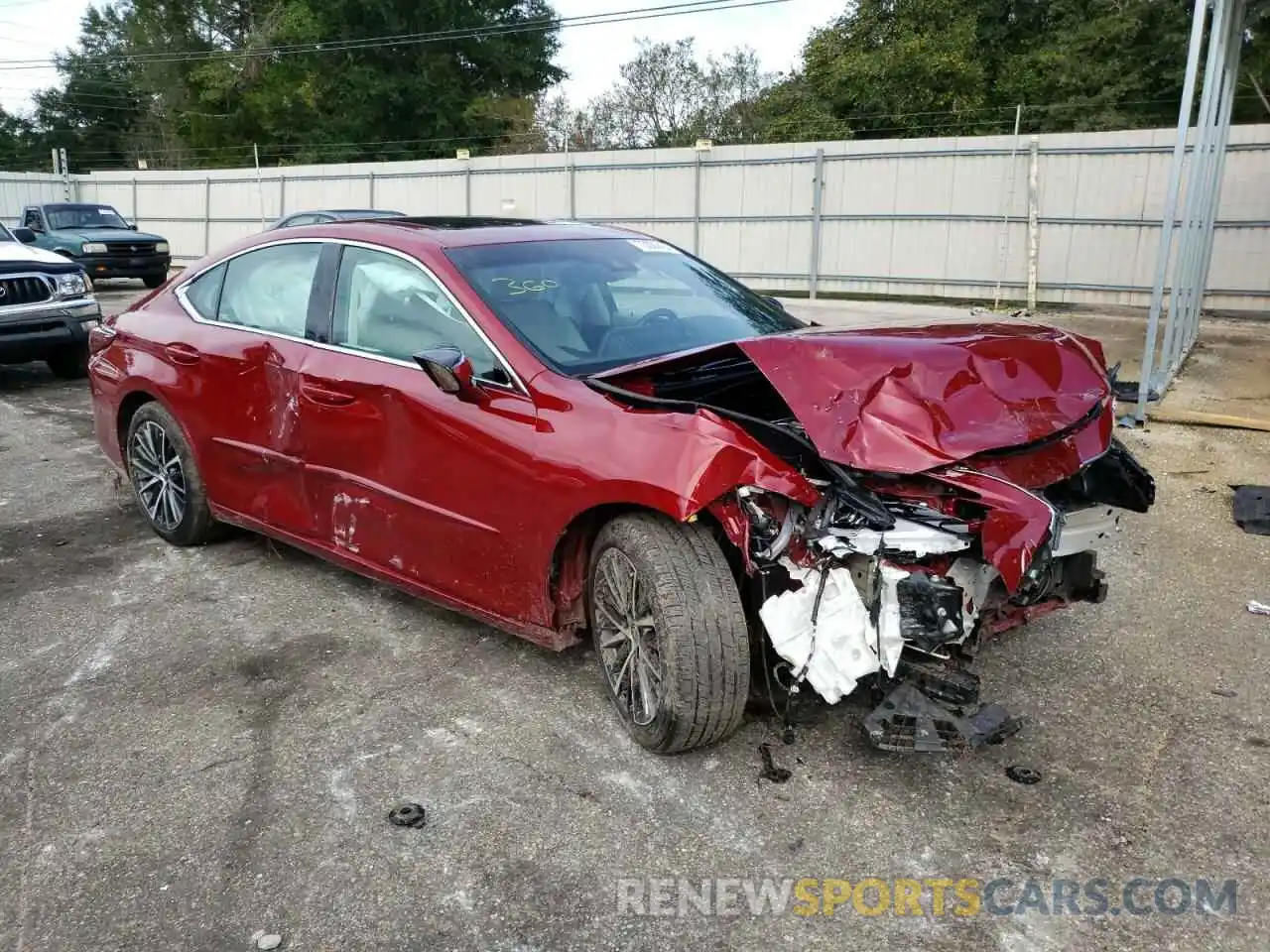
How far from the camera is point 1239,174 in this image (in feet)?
42.2

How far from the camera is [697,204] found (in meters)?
17.2

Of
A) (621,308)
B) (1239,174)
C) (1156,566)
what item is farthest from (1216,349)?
(621,308)

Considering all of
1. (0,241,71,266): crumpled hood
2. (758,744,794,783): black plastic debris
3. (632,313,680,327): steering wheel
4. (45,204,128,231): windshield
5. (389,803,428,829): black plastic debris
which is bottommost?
(389,803,428,829): black plastic debris

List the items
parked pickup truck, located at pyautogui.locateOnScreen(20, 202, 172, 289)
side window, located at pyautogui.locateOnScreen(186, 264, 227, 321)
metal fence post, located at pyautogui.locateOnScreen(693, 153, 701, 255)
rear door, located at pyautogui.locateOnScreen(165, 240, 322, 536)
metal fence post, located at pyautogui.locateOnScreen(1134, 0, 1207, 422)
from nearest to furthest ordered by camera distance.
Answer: rear door, located at pyautogui.locateOnScreen(165, 240, 322, 536) → side window, located at pyautogui.locateOnScreen(186, 264, 227, 321) → metal fence post, located at pyautogui.locateOnScreen(1134, 0, 1207, 422) → metal fence post, located at pyautogui.locateOnScreen(693, 153, 701, 255) → parked pickup truck, located at pyautogui.locateOnScreen(20, 202, 172, 289)

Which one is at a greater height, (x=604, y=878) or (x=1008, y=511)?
(x=1008, y=511)

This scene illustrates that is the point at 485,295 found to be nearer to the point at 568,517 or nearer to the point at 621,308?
the point at 621,308

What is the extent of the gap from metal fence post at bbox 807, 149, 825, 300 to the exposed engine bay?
1356 centimetres

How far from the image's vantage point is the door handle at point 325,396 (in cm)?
384

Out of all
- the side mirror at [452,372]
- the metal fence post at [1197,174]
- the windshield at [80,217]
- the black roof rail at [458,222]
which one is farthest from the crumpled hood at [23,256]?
the windshield at [80,217]

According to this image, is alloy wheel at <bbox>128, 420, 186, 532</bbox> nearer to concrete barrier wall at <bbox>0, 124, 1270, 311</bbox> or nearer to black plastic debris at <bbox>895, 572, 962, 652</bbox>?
black plastic debris at <bbox>895, 572, 962, 652</bbox>

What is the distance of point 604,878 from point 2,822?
5.58 feet

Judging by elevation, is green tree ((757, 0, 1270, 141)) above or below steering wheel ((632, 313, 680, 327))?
above

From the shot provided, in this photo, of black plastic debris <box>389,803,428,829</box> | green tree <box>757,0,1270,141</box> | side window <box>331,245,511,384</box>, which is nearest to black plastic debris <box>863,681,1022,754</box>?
black plastic debris <box>389,803,428,829</box>

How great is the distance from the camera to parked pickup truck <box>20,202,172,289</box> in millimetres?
17453
